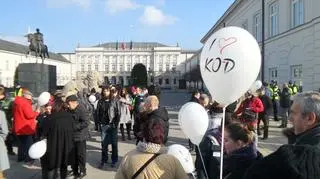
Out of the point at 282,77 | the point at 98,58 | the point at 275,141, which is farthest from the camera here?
the point at 98,58

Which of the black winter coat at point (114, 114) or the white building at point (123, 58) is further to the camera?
the white building at point (123, 58)

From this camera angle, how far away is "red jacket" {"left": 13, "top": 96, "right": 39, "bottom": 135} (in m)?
10.4

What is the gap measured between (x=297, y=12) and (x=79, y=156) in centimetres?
2472

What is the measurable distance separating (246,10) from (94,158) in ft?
125

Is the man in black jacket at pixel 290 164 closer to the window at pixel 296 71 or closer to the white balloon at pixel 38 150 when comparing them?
the white balloon at pixel 38 150

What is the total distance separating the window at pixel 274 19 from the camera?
35.2 m

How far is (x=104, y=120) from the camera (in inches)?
399

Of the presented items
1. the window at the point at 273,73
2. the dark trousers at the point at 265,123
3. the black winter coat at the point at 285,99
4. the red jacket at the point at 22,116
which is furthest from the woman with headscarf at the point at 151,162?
the window at the point at 273,73

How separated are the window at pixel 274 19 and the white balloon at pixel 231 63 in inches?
1246

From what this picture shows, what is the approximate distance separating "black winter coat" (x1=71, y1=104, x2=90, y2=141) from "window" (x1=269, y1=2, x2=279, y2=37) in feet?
95.1

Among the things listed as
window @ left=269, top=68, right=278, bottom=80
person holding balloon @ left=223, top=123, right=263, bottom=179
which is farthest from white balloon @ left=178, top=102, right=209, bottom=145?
window @ left=269, top=68, right=278, bottom=80

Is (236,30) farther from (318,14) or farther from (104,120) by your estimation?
(318,14)

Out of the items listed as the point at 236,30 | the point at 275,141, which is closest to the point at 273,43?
the point at 275,141

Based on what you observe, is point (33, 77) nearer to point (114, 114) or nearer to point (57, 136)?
A: point (114, 114)
